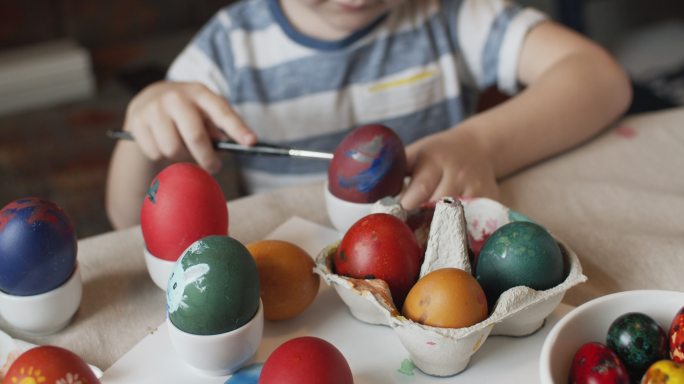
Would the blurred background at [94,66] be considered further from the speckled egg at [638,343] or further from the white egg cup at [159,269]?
the speckled egg at [638,343]

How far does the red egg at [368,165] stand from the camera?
0.55m

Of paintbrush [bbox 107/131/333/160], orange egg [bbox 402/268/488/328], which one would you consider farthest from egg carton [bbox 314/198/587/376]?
paintbrush [bbox 107/131/333/160]

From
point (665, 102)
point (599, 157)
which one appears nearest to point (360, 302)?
point (599, 157)

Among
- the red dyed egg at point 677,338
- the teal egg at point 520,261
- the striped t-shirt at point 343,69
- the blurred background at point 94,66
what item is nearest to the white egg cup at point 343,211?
the teal egg at point 520,261

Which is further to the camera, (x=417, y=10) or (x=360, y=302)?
(x=417, y=10)

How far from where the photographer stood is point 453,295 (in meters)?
0.42

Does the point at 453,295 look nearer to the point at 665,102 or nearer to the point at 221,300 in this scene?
the point at 221,300

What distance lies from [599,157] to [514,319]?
1.04 ft

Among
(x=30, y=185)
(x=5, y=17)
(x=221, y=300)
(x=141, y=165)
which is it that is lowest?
(x=30, y=185)

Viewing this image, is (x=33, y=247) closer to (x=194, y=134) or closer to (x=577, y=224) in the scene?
(x=194, y=134)

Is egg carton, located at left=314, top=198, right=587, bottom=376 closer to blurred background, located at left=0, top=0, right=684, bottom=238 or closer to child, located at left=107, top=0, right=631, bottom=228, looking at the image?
child, located at left=107, top=0, right=631, bottom=228

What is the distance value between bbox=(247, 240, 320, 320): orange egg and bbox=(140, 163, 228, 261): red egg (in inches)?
1.7

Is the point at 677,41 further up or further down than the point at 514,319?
further down

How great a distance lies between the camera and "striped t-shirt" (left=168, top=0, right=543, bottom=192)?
35.9 inches
